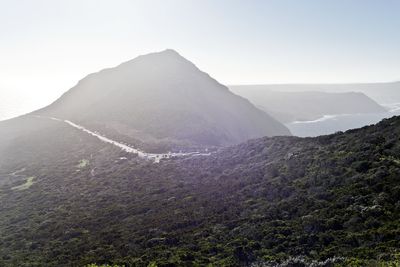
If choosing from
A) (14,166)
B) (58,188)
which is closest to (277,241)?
(58,188)

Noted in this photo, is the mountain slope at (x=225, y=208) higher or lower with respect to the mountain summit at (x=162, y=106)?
lower

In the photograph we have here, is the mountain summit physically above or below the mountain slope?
above

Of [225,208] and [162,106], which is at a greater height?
[162,106]

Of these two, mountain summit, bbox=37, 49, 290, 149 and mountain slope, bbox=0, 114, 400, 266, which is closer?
mountain slope, bbox=0, 114, 400, 266

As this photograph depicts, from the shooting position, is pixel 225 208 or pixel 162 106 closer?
pixel 225 208

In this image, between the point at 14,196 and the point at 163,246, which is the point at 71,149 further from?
the point at 163,246
